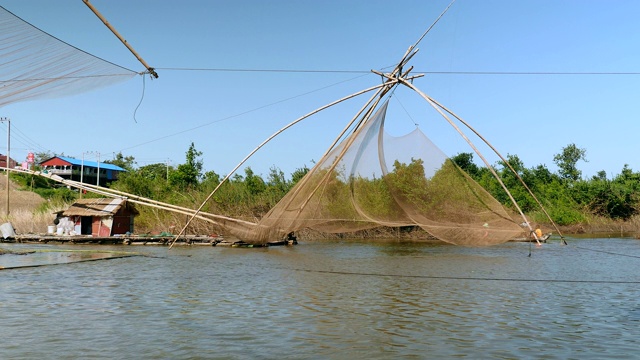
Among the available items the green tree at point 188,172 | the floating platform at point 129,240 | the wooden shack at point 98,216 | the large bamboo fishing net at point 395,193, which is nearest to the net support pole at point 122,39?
the large bamboo fishing net at point 395,193

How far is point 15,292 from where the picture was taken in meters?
7.56

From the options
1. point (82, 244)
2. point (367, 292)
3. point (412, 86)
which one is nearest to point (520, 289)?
point (367, 292)

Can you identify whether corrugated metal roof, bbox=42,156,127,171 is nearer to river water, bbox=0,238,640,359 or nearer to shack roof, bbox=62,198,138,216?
shack roof, bbox=62,198,138,216

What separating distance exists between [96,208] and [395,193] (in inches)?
397

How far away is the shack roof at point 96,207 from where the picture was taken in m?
17.6

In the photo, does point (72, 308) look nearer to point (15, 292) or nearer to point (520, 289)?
point (15, 292)

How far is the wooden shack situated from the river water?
6.17 meters

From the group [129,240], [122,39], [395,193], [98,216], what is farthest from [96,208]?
[122,39]

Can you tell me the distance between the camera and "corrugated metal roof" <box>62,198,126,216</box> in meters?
17.6

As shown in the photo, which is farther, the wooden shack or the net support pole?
the wooden shack

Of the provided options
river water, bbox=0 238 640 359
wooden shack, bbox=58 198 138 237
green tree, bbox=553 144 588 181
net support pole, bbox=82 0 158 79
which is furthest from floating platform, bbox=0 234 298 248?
green tree, bbox=553 144 588 181

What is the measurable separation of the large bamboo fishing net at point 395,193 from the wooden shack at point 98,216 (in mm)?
7262

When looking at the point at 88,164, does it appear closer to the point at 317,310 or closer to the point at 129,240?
the point at 129,240

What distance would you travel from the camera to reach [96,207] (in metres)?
17.8
